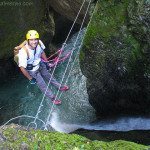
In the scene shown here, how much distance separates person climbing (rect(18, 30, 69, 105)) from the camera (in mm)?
8859

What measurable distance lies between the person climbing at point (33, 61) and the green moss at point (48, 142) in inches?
162

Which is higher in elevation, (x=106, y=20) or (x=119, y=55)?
(x=106, y=20)

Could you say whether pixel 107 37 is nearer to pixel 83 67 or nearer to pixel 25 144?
pixel 83 67

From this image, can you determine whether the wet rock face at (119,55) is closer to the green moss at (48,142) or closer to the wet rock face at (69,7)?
the wet rock face at (69,7)

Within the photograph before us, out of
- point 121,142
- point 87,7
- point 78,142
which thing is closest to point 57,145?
point 78,142

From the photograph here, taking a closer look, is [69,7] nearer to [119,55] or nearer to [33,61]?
[33,61]

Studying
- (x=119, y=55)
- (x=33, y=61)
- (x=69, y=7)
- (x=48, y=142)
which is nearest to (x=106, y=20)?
(x=119, y=55)

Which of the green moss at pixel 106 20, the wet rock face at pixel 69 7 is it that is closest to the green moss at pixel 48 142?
the green moss at pixel 106 20

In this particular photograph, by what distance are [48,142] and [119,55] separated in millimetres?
4463

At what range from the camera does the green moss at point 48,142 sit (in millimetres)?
4840

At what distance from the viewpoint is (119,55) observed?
29.1ft

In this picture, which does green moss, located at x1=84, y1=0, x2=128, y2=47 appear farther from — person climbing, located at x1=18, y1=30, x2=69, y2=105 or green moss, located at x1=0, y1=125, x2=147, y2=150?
green moss, located at x1=0, y1=125, x2=147, y2=150

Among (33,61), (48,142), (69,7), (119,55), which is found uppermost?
(48,142)

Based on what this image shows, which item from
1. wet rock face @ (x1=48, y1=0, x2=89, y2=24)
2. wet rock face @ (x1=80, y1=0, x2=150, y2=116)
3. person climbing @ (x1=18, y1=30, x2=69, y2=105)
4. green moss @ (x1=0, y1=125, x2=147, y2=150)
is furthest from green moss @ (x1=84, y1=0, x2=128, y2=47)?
green moss @ (x1=0, y1=125, x2=147, y2=150)
